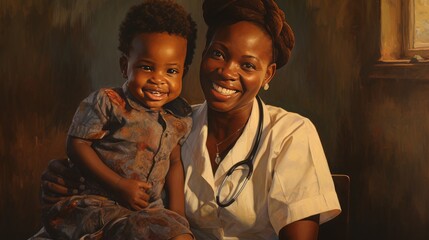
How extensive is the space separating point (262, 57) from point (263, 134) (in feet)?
0.65

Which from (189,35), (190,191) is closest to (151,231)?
(190,191)

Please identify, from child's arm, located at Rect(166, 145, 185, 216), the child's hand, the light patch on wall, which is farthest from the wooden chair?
the light patch on wall

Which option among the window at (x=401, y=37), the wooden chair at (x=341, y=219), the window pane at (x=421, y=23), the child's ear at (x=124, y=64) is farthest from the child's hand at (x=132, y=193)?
the window pane at (x=421, y=23)

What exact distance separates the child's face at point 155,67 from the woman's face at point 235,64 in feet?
0.29

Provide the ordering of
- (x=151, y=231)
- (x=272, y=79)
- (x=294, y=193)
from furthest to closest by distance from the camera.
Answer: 1. (x=272, y=79)
2. (x=294, y=193)
3. (x=151, y=231)

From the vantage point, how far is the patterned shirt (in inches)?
55.2

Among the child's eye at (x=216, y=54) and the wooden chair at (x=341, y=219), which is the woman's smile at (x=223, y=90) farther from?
the wooden chair at (x=341, y=219)

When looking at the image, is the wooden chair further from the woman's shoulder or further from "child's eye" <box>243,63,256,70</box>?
"child's eye" <box>243,63,256,70</box>

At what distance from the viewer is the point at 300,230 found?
1.45 metres

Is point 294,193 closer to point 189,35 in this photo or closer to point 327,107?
point 327,107

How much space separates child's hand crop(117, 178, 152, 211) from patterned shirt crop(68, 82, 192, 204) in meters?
0.02

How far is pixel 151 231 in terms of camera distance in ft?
4.33

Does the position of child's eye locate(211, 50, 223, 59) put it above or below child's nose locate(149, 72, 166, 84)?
above

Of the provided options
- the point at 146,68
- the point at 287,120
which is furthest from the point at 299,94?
the point at 146,68
